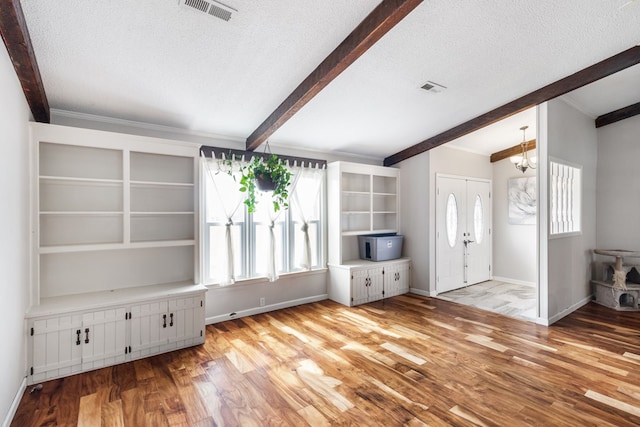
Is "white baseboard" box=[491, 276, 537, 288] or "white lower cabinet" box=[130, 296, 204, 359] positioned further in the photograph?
"white baseboard" box=[491, 276, 537, 288]

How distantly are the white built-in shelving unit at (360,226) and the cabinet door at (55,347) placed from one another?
3227 millimetres

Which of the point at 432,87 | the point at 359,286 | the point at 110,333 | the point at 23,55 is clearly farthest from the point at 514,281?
the point at 23,55

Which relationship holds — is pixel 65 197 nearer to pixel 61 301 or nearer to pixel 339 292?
pixel 61 301

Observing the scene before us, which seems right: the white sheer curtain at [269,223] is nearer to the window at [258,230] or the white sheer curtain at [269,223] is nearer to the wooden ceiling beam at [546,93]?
the window at [258,230]

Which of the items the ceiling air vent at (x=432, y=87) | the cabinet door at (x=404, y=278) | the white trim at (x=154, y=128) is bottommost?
the cabinet door at (x=404, y=278)

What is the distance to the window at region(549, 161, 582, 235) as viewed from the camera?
13.4 feet

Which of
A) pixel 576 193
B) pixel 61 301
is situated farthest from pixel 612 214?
pixel 61 301

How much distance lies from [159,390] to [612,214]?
680 cm

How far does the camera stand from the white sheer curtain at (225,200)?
12.8ft

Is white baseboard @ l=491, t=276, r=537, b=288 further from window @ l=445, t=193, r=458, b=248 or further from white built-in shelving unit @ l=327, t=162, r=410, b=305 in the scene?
white built-in shelving unit @ l=327, t=162, r=410, b=305

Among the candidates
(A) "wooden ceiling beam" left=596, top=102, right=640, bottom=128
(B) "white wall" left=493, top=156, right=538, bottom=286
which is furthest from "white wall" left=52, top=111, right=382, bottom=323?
(A) "wooden ceiling beam" left=596, top=102, right=640, bottom=128

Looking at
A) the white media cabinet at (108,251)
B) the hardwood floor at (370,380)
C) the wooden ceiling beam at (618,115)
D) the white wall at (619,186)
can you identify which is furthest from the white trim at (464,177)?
the white media cabinet at (108,251)

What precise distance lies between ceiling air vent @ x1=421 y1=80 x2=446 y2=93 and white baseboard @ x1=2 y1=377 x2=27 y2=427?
4366 millimetres

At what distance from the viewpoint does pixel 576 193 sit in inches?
183
